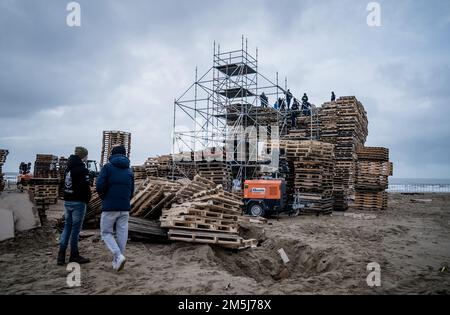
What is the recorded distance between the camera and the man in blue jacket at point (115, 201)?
213 inches

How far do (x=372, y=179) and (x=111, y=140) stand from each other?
18.2 m

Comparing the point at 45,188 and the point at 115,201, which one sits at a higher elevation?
the point at 115,201

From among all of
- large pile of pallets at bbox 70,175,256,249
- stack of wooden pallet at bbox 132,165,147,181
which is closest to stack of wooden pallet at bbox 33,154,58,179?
stack of wooden pallet at bbox 132,165,147,181

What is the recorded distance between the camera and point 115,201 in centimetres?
547

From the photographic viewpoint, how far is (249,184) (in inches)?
555

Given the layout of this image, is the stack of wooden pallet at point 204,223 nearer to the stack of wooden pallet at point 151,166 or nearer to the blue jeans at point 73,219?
the blue jeans at point 73,219

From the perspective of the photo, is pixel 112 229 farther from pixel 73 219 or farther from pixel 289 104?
pixel 289 104

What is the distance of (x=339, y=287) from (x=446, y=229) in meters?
8.87

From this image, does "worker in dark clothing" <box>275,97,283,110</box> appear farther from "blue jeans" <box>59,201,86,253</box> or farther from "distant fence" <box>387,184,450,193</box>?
"distant fence" <box>387,184,450,193</box>

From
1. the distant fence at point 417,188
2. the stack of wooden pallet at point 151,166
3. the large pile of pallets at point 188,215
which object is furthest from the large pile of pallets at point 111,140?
the distant fence at point 417,188

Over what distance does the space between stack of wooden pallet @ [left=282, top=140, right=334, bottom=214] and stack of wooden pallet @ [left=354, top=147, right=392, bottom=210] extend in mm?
3630

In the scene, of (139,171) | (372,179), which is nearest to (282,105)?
(372,179)
